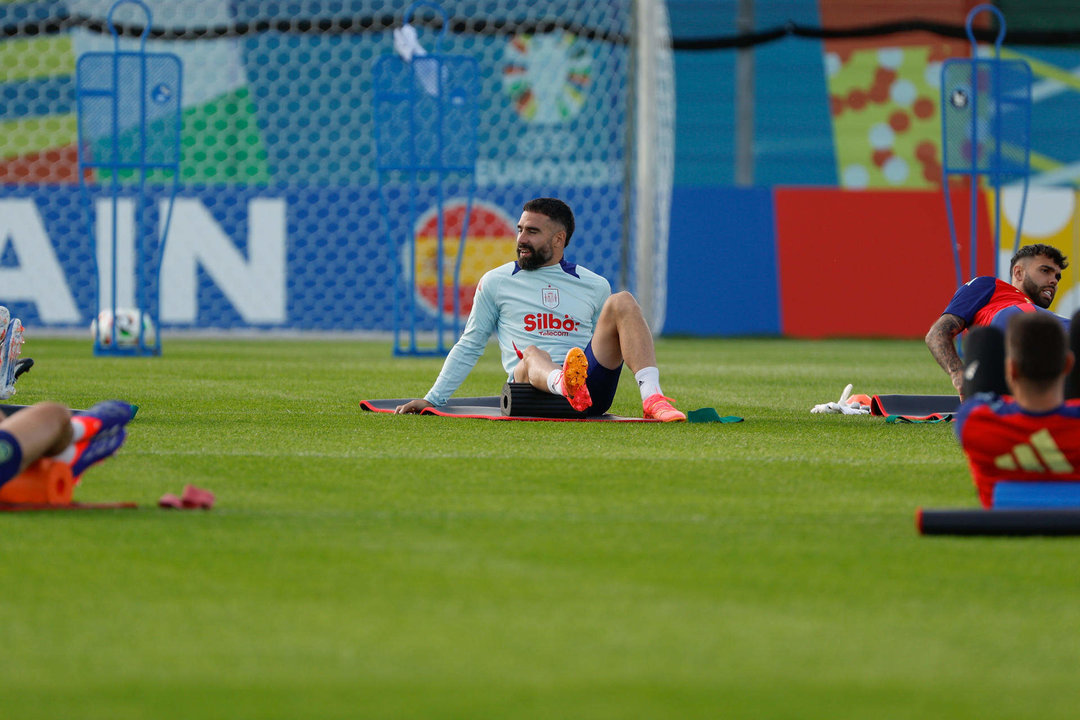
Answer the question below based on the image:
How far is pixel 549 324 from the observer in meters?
6.43

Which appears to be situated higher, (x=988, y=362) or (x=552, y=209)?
(x=552, y=209)

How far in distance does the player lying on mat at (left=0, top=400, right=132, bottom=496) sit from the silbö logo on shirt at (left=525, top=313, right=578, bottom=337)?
2.78 metres

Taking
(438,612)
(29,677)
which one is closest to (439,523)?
(438,612)

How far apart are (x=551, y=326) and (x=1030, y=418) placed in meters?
3.17

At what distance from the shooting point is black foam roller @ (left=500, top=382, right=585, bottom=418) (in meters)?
6.13

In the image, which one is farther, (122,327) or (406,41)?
(122,327)

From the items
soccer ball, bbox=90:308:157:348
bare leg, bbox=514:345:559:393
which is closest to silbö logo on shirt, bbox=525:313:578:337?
bare leg, bbox=514:345:559:393

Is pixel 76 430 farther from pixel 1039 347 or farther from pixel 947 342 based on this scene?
pixel 947 342

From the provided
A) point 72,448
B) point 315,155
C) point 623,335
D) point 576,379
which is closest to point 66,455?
point 72,448

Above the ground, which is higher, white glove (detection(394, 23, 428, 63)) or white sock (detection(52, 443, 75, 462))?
white glove (detection(394, 23, 428, 63))

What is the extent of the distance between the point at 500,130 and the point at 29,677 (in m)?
16.9

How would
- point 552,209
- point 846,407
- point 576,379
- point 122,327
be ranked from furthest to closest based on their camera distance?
point 122,327 → point 846,407 → point 552,209 → point 576,379

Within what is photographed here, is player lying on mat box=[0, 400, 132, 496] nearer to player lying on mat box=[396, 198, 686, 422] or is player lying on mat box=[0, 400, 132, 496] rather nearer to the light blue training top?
player lying on mat box=[396, 198, 686, 422]

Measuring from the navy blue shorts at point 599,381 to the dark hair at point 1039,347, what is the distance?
9.29 feet
